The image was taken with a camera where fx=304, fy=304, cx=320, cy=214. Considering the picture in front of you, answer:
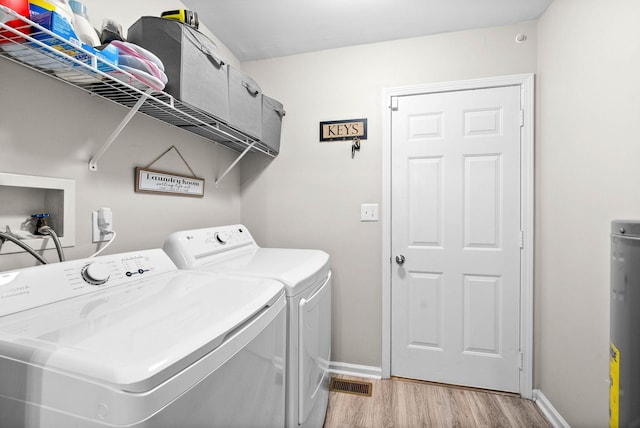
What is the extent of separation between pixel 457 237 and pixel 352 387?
1.23 metres

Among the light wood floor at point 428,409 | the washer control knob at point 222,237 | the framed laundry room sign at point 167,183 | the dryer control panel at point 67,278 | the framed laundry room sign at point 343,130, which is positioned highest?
the framed laundry room sign at point 343,130

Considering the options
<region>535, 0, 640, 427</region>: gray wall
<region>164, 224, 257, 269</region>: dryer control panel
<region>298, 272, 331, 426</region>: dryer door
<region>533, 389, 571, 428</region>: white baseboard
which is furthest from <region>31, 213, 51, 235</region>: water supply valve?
<region>533, 389, 571, 428</region>: white baseboard

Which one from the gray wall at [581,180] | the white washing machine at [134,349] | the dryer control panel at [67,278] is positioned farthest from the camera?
the gray wall at [581,180]

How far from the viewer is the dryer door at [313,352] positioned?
1.26 meters

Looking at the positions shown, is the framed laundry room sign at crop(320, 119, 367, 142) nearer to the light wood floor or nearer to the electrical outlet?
the electrical outlet

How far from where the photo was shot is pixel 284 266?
1.43m

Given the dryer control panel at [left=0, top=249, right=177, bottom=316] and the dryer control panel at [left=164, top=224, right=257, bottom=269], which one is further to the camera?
the dryer control panel at [left=164, top=224, right=257, bottom=269]

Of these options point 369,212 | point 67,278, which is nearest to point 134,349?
point 67,278

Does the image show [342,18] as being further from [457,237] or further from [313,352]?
[313,352]

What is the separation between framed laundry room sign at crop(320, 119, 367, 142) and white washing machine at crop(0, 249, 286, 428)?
1.40m

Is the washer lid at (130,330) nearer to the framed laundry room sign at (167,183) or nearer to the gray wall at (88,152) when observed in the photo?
the gray wall at (88,152)

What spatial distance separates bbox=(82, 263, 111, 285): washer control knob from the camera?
1.00 meters

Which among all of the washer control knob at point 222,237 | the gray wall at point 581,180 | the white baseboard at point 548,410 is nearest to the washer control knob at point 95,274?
the washer control knob at point 222,237

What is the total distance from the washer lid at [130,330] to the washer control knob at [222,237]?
0.68 m
